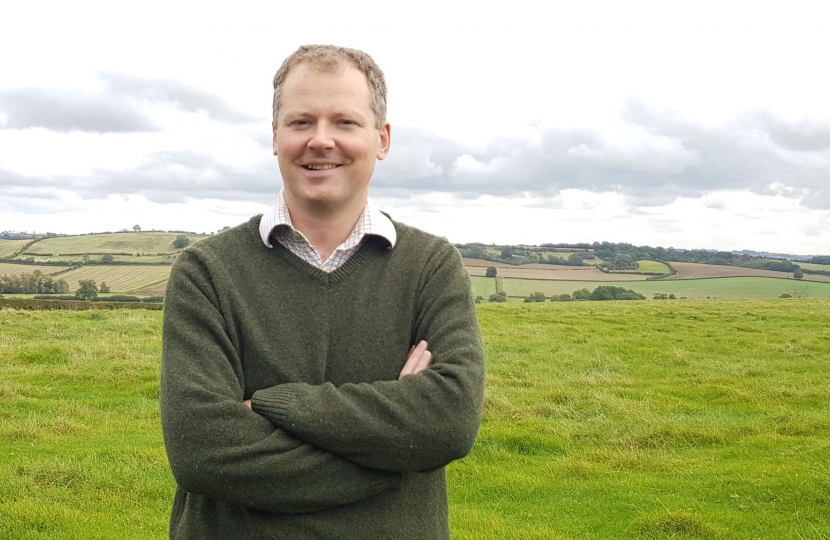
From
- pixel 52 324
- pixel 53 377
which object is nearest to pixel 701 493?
pixel 53 377

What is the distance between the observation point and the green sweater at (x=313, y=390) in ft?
8.71

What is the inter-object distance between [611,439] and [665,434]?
84cm

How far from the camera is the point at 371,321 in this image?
2.93 meters

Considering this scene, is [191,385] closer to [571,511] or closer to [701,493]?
[571,511]

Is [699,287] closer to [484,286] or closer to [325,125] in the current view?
[484,286]

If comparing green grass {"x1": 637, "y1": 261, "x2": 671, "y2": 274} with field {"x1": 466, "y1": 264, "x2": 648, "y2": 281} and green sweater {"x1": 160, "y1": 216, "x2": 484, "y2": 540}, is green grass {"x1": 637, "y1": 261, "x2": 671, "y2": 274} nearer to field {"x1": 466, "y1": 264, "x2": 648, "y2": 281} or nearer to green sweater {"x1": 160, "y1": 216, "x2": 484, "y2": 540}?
field {"x1": 466, "y1": 264, "x2": 648, "y2": 281}

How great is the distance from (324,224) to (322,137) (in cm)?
41

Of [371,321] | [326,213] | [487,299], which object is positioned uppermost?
[326,213]

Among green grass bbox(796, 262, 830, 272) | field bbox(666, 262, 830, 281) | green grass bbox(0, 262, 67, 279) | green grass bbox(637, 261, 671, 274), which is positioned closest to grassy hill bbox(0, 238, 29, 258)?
green grass bbox(0, 262, 67, 279)

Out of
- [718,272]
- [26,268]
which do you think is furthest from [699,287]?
Answer: [26,268]

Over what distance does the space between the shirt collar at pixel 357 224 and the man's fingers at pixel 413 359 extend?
49 cm

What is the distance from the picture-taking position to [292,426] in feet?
8.73

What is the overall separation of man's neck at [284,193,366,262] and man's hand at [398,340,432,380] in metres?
0.58

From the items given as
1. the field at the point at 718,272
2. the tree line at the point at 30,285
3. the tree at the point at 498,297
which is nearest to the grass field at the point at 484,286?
the tree at the point at 498,297
